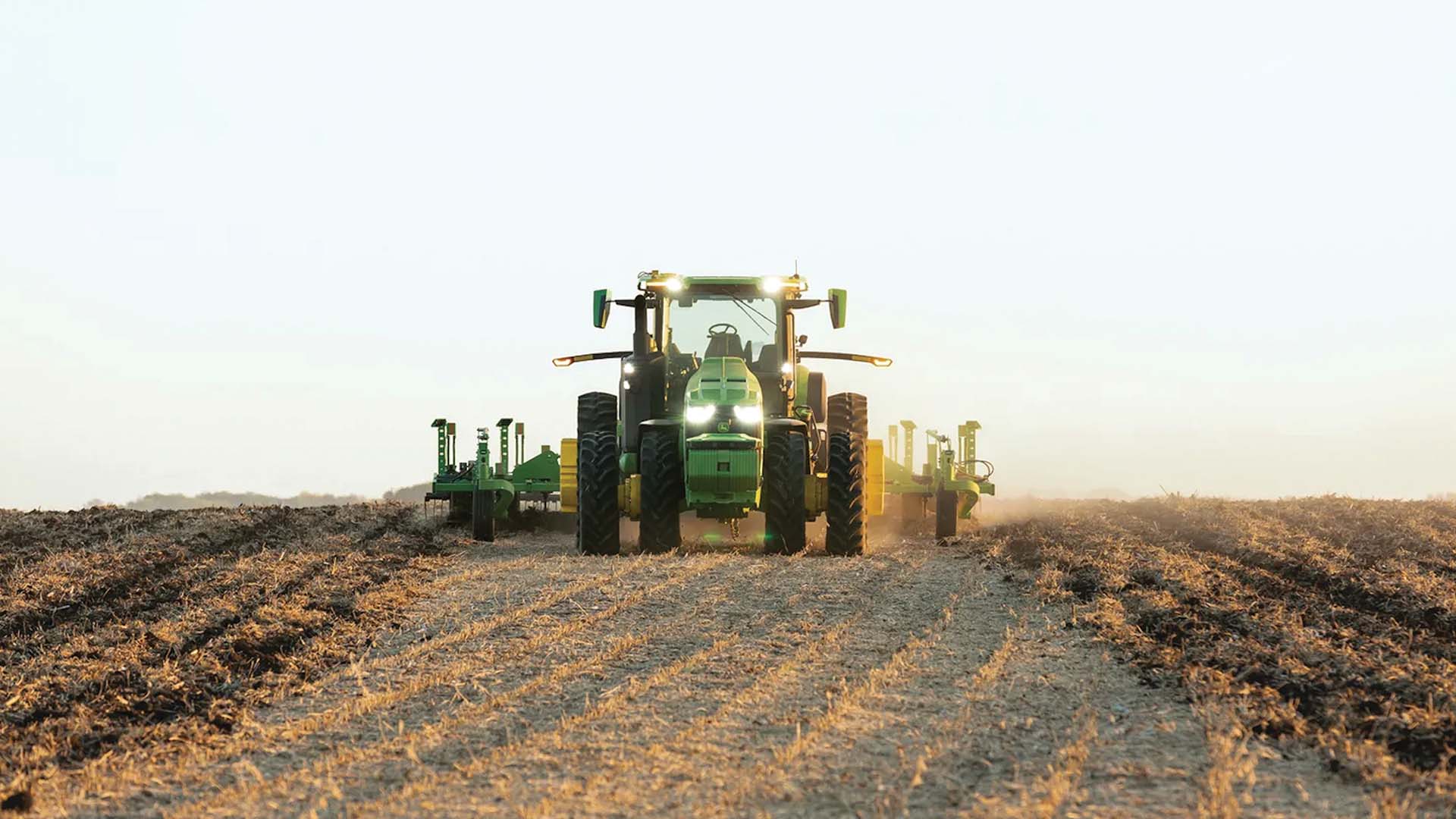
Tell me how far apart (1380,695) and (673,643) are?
4.38 meters

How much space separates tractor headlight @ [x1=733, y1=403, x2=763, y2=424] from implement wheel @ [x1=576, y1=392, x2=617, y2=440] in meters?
2.14

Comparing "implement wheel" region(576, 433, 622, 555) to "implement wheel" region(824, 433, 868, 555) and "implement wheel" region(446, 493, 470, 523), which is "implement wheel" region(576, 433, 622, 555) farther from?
"implement wheel" region(446, 493, 470, 523)

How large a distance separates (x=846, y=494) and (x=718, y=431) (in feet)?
5.55

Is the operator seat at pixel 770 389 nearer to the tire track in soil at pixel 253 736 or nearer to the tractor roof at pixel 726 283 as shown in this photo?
the tractor roof at pixel 726 283

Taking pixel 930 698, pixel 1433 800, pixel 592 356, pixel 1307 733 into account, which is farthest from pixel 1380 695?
pixel 592 356

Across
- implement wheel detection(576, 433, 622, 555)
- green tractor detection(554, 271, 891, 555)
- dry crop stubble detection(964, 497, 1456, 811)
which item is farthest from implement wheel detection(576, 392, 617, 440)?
dry crop stubble detection(964, 497, 1456, 811)

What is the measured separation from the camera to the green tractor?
14633 millimetres

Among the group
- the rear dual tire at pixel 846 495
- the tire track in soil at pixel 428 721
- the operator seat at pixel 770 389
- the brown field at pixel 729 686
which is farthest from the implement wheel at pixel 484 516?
the tire track in soil at pixel 428 721

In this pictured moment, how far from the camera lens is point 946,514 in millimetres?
18062

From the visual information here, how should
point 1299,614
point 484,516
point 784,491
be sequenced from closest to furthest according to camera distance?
1. point 1299,614
2. point 784,491
3. point 484,516

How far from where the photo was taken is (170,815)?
5.55 m

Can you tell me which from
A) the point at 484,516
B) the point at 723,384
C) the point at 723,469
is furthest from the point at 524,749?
the point at 484,516

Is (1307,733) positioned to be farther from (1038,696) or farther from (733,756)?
(733,756)

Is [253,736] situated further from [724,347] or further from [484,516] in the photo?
[484,516]
